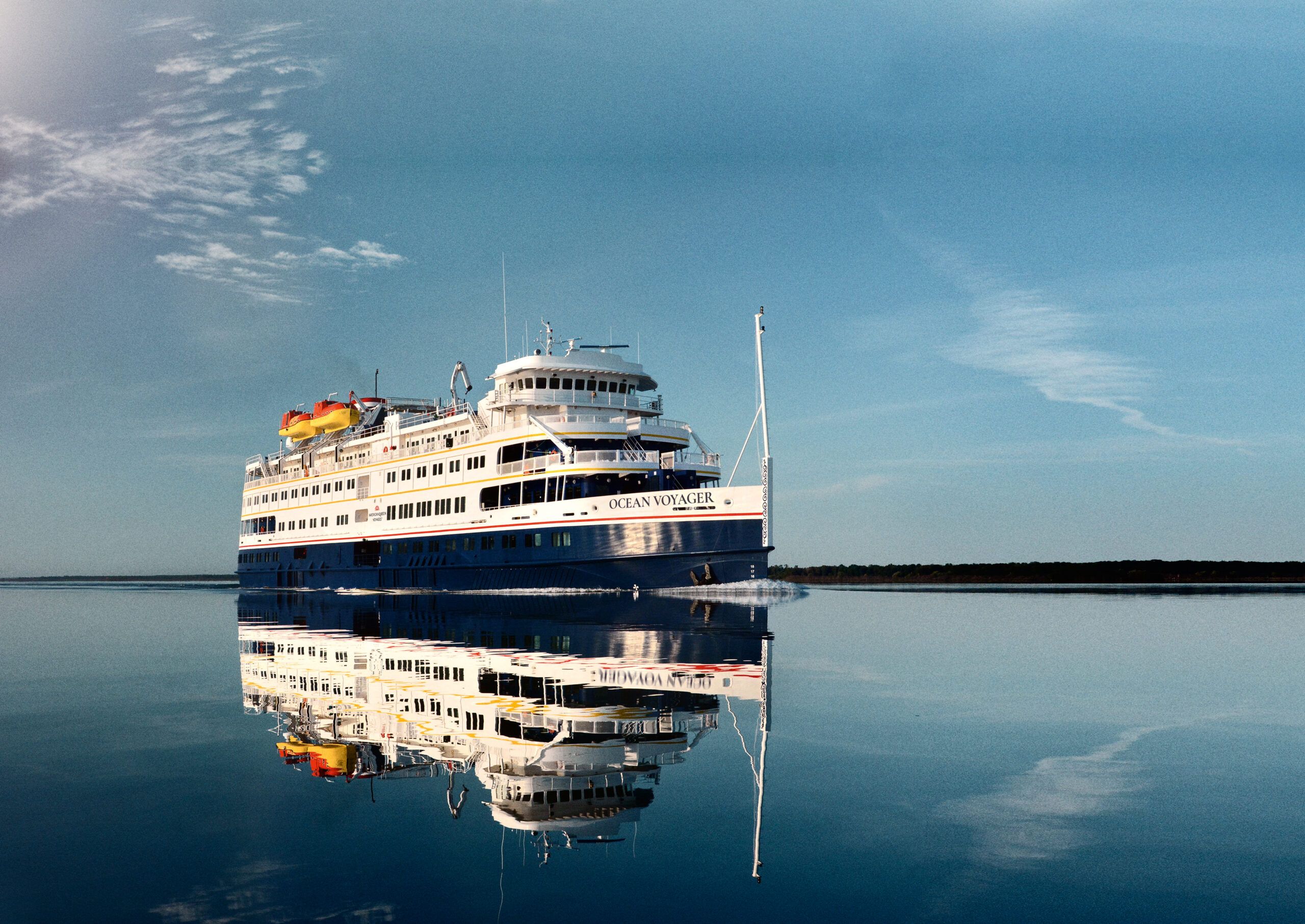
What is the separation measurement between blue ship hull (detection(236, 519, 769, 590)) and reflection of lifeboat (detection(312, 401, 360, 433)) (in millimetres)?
9465

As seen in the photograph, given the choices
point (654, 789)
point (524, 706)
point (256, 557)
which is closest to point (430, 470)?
point (256, 557)

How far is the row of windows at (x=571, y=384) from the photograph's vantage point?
45.6 metres

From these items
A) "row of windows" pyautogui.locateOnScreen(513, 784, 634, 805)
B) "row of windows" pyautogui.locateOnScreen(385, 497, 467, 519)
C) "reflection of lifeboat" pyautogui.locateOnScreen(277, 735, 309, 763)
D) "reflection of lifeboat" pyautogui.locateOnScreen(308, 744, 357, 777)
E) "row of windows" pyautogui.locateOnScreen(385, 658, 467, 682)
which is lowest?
"row of windows" pyautogui.locateOnScreen(385, 658, 467, 682)

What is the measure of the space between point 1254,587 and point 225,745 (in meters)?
78.7

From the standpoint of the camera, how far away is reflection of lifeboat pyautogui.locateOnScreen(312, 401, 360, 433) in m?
61.2

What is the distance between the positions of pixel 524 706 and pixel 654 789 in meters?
4.25

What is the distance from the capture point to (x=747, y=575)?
124 ft

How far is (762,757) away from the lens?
9.48 m

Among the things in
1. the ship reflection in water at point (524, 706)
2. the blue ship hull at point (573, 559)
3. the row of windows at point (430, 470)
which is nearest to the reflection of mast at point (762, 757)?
the ship reflection in water at point (524, 706)

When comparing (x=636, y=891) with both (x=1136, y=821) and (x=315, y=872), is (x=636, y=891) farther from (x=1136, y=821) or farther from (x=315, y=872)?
(x=1136, y=821)

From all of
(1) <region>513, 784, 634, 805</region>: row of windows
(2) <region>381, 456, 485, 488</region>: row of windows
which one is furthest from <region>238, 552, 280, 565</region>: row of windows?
(1) <region>513, 784, 634, 805</region>: row of windows

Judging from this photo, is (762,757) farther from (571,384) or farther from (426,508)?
(426,508)

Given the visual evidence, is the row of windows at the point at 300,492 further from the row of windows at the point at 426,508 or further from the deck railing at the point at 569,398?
the deck railing at the point at 569,398

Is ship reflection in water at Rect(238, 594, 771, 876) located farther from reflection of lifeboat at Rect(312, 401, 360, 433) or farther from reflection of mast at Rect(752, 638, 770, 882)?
reflection of lifeboat at Rect(312, 401, 360, 433)
